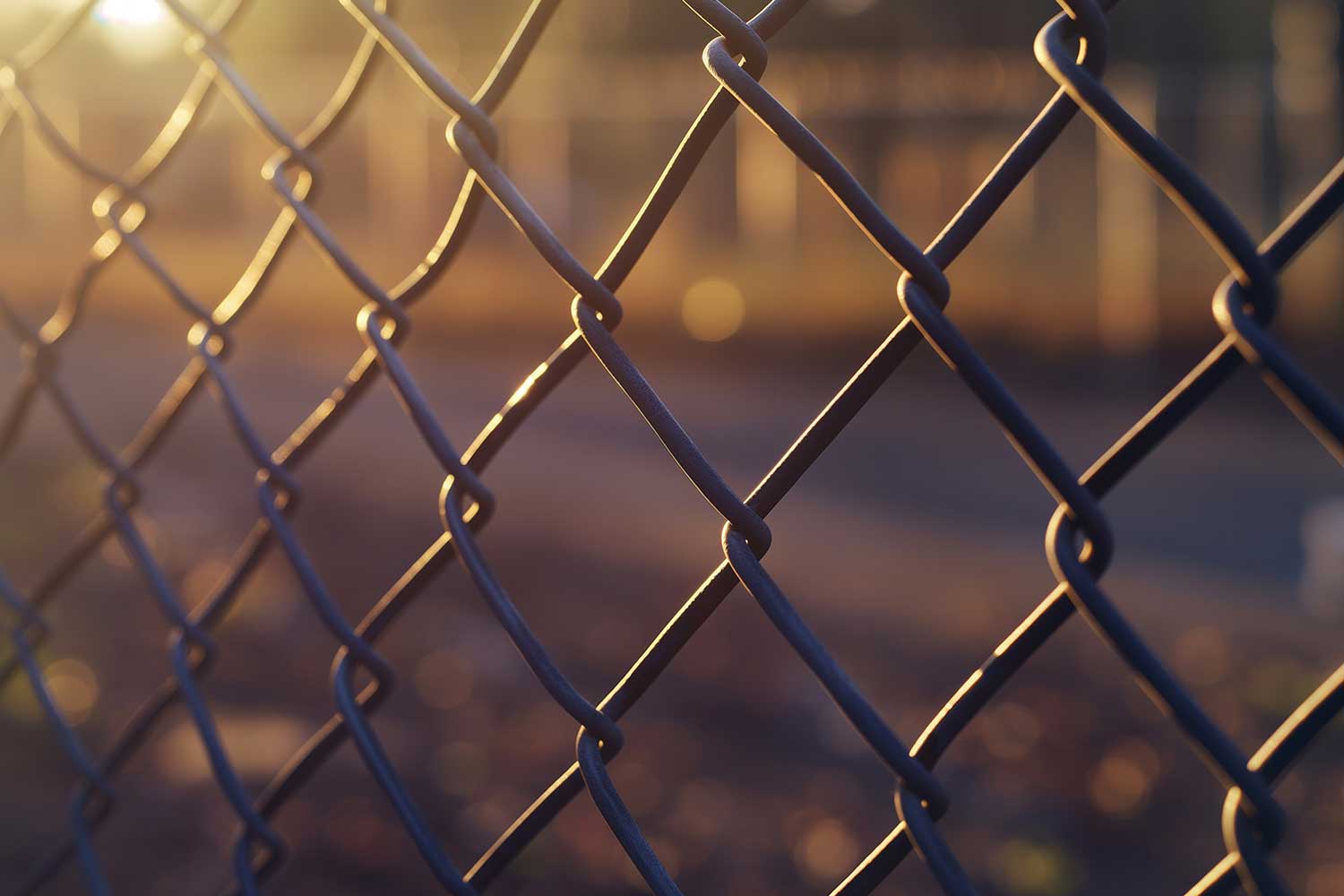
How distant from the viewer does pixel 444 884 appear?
2.93ft

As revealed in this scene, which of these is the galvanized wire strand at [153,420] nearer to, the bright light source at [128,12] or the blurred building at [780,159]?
the bright light source at [128,12]

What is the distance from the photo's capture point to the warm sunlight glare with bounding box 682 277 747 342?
998 centimetres

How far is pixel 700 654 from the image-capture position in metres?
3.81

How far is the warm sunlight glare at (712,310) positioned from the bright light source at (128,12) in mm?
8692

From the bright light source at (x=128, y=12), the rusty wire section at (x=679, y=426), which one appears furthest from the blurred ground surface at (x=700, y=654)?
the bright light source at (x=128, y=12)

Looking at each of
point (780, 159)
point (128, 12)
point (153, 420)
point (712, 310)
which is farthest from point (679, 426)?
point (712, 310)

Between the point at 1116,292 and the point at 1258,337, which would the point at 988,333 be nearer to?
the point at 1116,292

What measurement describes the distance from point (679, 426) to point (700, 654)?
319 centimetres

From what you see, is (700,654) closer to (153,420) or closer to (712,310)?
(153,420)

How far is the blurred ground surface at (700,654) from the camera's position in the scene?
2.68m

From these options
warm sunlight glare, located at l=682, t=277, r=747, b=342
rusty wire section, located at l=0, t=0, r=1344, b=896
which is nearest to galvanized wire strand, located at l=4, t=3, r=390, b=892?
rusty wire section, located at l=0, t=0, r=1344, b=896

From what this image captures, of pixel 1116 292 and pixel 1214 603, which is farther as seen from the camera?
pixel 1116 292

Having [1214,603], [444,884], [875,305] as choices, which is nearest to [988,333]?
[875,305]

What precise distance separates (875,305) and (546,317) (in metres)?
2.99
